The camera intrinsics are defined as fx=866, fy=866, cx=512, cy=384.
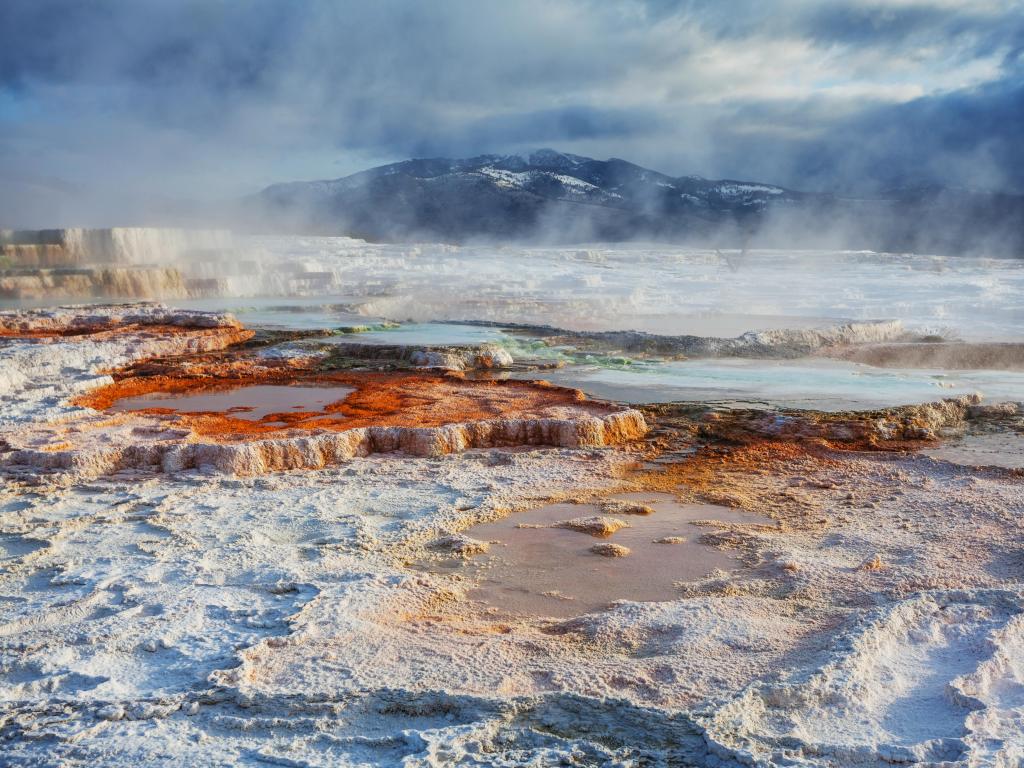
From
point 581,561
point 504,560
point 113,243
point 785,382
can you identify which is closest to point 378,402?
point 504,560

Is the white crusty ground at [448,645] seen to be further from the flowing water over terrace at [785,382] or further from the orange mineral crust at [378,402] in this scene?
the flowing water over terrace at [785,382]

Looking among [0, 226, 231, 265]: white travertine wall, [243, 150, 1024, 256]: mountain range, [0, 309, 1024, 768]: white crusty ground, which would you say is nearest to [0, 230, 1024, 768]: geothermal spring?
[0, 309, 1024, 768]: white crusty ground

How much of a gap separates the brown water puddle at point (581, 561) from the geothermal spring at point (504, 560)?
0.02 m

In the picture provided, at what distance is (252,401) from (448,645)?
4.35 metres

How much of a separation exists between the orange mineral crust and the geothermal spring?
0.05m

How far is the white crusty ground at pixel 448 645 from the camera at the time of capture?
2.25 m

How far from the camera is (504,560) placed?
3.65 metres

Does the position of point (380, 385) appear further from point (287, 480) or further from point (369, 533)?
point (369, 533)

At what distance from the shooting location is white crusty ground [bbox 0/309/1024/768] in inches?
88.4

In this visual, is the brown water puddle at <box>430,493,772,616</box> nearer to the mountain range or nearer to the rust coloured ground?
the rust coloured ground

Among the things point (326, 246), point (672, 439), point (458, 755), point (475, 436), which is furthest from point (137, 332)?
point (326, 246)

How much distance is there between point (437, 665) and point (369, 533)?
126 cm

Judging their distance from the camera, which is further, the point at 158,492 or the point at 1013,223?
the point at 1013,223

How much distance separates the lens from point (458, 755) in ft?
7.16
